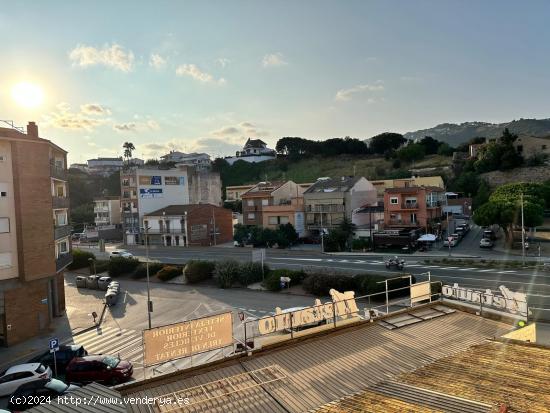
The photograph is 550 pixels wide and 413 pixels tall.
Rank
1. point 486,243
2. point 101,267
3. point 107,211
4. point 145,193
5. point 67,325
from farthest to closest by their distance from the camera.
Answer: point 107,211 → point 145,193 → point 101,267 → point 486,243 → point 67,325

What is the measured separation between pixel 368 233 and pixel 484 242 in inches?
567

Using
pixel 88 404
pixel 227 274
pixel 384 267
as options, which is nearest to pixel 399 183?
pixel 384 267

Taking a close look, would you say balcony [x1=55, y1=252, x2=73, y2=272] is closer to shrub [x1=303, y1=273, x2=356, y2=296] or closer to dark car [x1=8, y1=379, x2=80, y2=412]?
dark car [x1=8, y1=379, x2=80, y2=412]

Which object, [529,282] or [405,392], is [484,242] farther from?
[405,392]

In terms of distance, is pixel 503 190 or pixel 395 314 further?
pixel 503 190

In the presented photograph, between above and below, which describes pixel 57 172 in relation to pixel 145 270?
above

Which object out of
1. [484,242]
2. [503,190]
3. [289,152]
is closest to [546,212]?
[503,190]

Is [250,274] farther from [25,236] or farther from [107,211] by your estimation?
[107,211]

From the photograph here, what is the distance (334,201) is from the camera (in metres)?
62.4

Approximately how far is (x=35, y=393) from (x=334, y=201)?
1970 inches

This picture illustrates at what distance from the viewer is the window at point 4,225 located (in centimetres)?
2741

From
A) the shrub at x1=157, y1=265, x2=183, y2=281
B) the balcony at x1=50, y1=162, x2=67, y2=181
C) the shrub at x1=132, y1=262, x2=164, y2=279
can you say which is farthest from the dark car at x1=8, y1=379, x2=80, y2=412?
the shrub at x1=132, y1=262, x2=164, y2=279

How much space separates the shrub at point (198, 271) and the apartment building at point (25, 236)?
13.9 m

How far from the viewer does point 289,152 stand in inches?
5940
